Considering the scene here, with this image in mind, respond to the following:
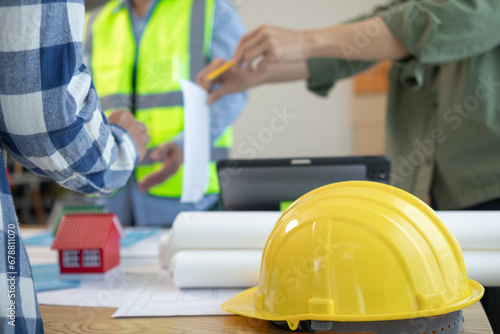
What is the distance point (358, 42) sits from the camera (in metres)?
1.12

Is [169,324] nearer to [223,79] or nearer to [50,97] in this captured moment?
[50,97]

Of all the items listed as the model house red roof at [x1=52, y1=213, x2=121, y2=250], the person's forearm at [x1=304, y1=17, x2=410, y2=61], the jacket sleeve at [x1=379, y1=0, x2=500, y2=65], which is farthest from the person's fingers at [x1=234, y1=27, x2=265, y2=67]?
the model house red roof at [x1=52, y1=213, x2=121, y2=250]

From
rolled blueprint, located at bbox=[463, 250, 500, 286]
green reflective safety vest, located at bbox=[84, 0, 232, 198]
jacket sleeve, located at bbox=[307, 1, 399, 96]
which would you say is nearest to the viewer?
rolled blueprint, located at bbox=[463, 250, 500, 286]

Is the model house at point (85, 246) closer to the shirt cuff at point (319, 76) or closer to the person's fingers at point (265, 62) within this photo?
the person's fingers at point (265, 62)

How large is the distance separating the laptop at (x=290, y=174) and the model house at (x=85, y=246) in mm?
295

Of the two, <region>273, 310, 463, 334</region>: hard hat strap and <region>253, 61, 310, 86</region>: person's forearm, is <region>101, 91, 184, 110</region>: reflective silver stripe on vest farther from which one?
<region>273, 310, 463, 334</region>: hard hat strap

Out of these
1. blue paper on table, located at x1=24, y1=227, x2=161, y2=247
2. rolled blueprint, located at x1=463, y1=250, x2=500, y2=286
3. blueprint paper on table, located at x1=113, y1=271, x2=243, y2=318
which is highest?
rolled blueprint, located at x1=463, y1=250, x2=500, y2=286

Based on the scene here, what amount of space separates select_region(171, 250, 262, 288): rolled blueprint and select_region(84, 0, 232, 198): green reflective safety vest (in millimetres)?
846

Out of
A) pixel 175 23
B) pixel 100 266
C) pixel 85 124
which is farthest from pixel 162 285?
pixel 175 23

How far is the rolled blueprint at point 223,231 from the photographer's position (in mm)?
826

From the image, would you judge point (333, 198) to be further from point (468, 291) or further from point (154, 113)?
point (154, 113)

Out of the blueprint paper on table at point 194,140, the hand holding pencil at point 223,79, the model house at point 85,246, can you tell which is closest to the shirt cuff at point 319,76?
the hand holding pencil at point 223,79

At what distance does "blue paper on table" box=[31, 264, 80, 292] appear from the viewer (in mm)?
855

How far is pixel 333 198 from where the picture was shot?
58 centimetres
